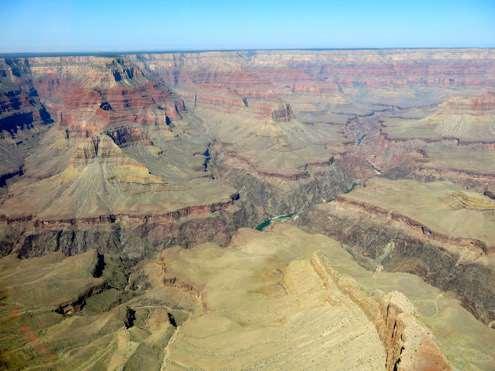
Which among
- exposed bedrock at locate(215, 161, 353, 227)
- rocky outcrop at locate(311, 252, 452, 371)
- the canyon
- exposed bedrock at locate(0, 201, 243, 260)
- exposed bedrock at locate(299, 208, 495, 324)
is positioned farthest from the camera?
exposed bedrock at locate(215, 161, 353, 227)

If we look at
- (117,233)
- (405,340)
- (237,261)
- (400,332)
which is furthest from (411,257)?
(117,233)

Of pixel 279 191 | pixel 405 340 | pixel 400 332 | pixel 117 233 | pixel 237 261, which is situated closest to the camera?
pixel 405 340

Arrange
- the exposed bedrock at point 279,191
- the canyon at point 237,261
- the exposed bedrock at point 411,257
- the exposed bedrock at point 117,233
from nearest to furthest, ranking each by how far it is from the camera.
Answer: the canyon at point 237,261, the exposed bedrock at point 411,257, the exposed bedrock at point 117,233, the exposed bedrock at point 279,191

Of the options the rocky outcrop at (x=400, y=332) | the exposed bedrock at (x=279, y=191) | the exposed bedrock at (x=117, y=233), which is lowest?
the exposed bedrock at (x=279, y=191)

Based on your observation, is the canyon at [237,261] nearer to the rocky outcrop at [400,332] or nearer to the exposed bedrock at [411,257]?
the rocky outcrop at [400,332]

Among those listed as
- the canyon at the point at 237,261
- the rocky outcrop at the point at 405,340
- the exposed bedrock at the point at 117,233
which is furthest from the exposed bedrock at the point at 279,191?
the rocky outcrop at the point at 405,340

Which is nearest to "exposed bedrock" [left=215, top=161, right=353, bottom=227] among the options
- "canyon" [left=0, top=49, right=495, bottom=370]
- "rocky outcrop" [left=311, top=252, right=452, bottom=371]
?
"canyon" [left=0, top=49, right=495, bottom=370]

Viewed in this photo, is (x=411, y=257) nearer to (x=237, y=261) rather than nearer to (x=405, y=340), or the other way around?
(x=237, y=261)

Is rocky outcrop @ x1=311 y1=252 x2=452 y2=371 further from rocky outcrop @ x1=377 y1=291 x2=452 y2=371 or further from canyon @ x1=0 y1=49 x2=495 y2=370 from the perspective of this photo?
canyon @ x1=0 y1=49 x2=495 y2=370

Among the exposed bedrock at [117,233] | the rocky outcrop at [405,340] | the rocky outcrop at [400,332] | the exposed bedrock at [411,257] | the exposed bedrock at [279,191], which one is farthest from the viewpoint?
the exposed bedrock at [279,191]

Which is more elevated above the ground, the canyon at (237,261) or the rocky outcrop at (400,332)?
the rocky outcrop at (400,332)
